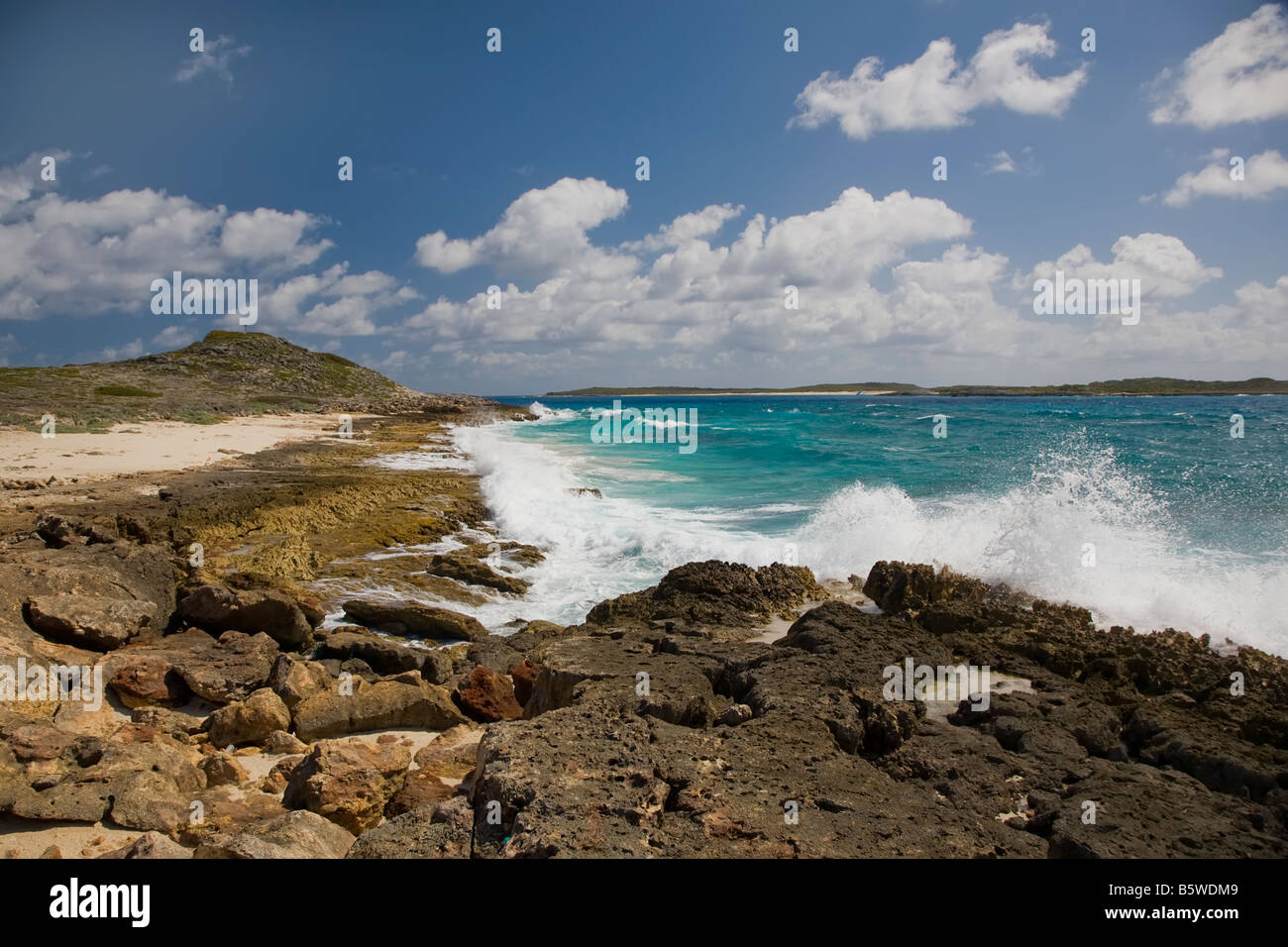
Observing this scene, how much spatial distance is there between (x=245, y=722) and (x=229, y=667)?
1.33 m

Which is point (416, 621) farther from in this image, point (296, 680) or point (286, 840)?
point (286, 840)

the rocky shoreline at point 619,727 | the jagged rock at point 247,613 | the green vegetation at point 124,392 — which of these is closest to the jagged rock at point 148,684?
the rocky shoreline at point 619,727

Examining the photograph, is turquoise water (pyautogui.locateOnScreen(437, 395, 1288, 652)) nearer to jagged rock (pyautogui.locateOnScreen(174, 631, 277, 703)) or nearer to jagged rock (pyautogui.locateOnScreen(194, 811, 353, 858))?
jagged rock (pyautogui.locateOnScreen(174, 631, 277, 703))

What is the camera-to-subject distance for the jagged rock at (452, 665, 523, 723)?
20.4 feet

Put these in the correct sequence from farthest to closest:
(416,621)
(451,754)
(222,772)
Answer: (416,621) < (451,754) < (222,772)

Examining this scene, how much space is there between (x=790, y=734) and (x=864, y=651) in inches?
83.8

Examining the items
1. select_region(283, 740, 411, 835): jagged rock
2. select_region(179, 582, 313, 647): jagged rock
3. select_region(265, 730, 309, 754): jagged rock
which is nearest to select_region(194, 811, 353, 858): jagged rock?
select_region(283, 740, 411, 835): jagged rock

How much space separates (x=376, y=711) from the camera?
18.9 ft

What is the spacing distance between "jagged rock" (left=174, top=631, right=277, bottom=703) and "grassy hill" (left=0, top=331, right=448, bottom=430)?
26.6m

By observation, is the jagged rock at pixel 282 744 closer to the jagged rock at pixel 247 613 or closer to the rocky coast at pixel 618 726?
the rocky coast at pixel 618 726

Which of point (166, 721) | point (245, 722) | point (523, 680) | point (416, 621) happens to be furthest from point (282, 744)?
point (416, 621)

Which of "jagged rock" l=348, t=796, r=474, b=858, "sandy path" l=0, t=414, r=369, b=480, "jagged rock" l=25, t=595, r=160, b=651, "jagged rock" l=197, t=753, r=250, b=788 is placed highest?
"sandy path" l=0, t=414, r=369, b=480

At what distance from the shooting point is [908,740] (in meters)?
4.71

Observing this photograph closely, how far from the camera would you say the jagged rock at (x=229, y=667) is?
6074mm
